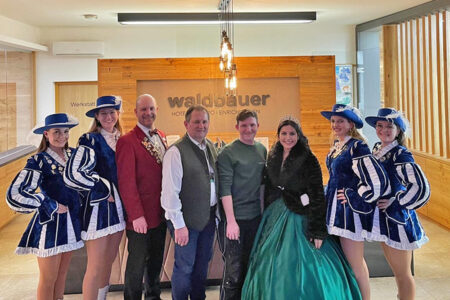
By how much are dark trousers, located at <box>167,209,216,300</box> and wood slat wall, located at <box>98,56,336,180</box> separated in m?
3.65

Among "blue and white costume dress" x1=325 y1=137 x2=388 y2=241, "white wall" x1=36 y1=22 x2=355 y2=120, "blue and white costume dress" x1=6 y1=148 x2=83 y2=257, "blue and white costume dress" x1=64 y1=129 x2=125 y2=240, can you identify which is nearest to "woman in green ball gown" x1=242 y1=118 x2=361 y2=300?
"blue and white costume dress" x1=325 y1=137 x2=388 y2=241

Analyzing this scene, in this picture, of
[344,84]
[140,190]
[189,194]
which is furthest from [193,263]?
[344,84]

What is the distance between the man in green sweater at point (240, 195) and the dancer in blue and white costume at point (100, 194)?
0.65 meters

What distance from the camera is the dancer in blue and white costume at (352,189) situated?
2.95m

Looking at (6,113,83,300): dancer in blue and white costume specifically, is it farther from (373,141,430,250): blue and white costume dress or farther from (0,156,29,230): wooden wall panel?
(0,156,29,230): wooden wall panel

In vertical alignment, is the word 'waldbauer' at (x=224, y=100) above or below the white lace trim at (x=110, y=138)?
above

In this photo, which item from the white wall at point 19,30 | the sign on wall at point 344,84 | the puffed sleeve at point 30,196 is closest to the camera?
the puffed sleeve at point 30,196

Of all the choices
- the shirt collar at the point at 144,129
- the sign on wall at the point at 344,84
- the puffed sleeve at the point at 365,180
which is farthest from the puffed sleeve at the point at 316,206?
the sign on wall at the point at 344,84

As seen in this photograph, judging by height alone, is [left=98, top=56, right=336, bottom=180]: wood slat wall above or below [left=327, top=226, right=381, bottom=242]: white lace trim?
above

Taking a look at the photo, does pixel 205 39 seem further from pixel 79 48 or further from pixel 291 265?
pixel 291 265

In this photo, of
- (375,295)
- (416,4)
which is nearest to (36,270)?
(375,295)

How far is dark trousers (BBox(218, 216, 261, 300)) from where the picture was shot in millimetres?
3170

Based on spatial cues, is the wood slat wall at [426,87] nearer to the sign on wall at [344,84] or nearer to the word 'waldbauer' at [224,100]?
the sign on wall at [344,84]

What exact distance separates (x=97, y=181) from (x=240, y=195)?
2.76 ft
